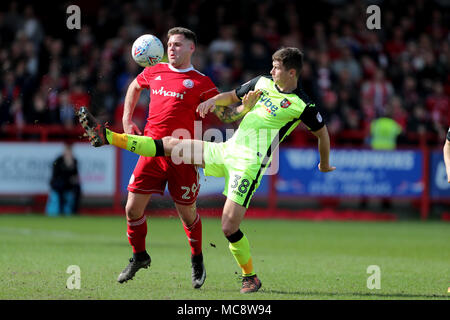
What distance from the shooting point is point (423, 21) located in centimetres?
2361

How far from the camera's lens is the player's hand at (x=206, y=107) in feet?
24.5

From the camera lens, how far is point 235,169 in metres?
7.39

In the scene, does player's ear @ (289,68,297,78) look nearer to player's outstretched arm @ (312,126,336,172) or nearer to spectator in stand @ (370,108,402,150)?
player's outstretched arm @ (312,126,336,172)

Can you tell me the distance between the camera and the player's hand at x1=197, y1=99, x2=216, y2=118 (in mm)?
7465

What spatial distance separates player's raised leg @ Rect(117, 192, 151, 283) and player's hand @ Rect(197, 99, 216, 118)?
975 millimetres

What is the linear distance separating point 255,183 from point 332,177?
10.1m

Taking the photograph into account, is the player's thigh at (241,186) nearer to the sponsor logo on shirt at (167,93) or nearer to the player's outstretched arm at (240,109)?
the player's outstretched arm at (240,109)

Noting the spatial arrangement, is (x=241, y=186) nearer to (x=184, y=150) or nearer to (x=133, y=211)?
(x=184, y=150)

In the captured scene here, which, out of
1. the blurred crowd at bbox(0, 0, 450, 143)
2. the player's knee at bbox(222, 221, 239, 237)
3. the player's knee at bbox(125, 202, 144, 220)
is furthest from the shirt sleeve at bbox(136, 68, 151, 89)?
the blurred crowd at bbox(0, 0, 450, 143)

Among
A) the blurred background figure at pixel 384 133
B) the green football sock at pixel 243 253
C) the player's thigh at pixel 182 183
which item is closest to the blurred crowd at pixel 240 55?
the blurred background figure at pixel 384 133

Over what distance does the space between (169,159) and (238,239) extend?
3.31 ft
